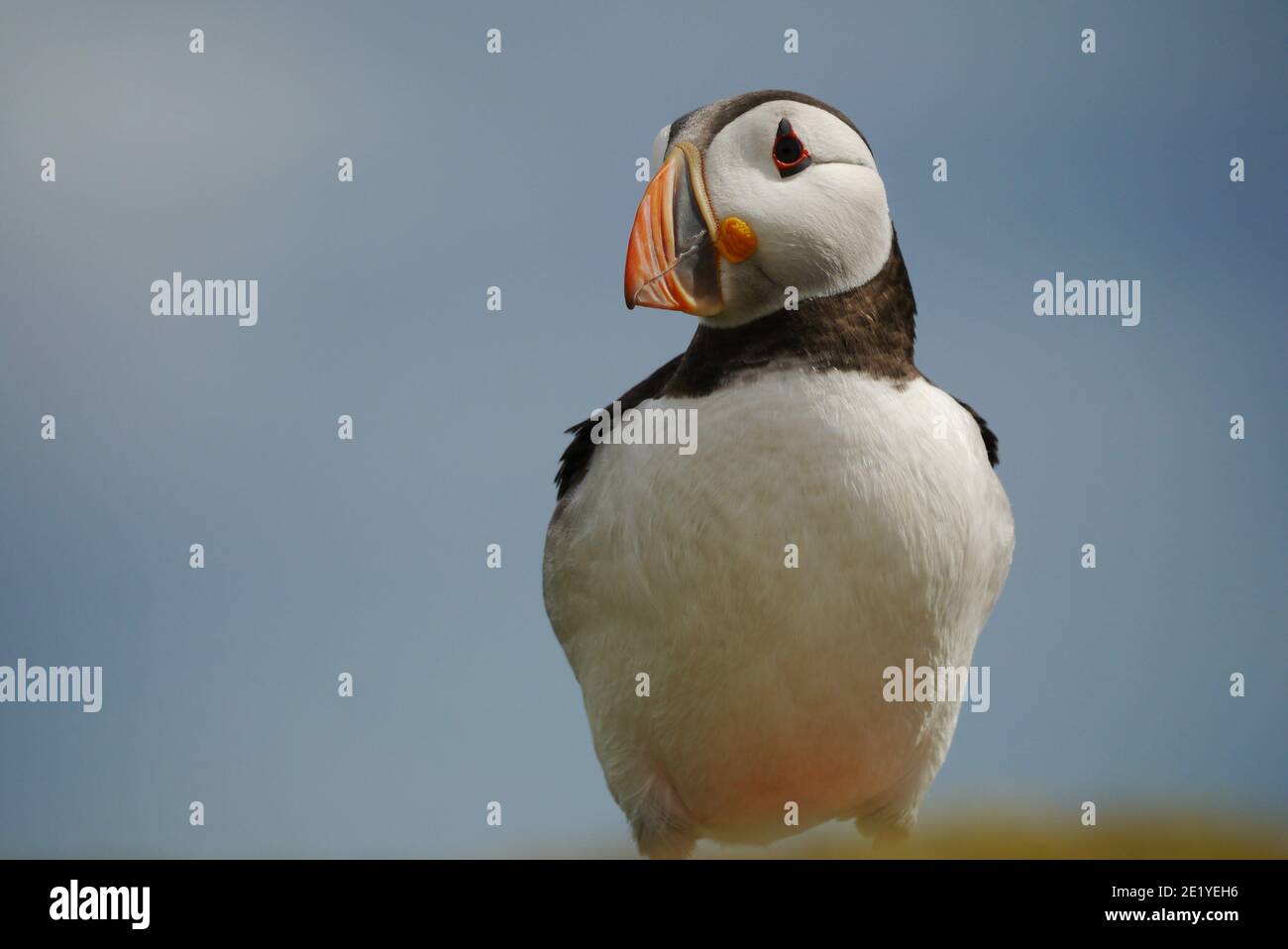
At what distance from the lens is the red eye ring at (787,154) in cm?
402

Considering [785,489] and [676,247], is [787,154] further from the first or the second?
[785,489]

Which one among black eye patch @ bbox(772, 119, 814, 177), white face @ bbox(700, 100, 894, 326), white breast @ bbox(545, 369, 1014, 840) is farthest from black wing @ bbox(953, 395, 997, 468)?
black eye patch @ bbox(772, 119, 814, 177)

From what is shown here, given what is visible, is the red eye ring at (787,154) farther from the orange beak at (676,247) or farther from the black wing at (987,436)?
the black wing at (987,436)

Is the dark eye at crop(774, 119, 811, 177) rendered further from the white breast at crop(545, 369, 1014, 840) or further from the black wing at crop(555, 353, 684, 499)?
the black wing at crop(555, 353, 684, 499)

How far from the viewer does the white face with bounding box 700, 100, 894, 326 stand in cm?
399

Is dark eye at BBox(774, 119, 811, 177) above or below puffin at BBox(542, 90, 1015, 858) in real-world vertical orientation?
above

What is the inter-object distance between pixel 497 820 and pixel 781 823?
0.87 metres

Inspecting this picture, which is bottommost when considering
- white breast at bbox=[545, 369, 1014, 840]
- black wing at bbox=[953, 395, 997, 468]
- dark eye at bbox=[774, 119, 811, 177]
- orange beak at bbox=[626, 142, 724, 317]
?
white breast at bbox=[545, 369, 1014, 840]

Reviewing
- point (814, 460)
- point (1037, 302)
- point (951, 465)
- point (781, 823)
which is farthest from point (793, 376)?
point (781, 823)

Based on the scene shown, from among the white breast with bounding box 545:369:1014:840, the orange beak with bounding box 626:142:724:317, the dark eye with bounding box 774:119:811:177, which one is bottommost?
the white breast with bounding box 545:369:1014:840

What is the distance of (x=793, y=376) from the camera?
4.07 meters

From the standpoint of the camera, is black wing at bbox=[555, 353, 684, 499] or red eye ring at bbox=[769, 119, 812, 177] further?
black wing at bbox=[555, 353, 684, 499]

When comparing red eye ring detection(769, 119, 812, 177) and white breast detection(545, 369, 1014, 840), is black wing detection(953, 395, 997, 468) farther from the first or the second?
red eye ring detection(769, 119, 812, 177)

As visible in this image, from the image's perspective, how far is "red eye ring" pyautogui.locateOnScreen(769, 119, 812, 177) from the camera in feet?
13.2
